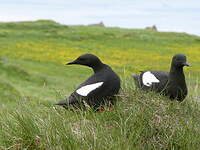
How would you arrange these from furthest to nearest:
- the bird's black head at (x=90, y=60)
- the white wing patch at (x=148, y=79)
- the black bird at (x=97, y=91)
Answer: the white wing patch at (x=148, y=79)
the bird's black head at (x=90, y=60)
the black bird at (x=97, y=91)

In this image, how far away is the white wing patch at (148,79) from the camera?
6368 millimetres

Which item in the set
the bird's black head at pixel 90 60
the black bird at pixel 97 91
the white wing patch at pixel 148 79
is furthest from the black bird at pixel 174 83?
the bird's black head at pixel 90 60

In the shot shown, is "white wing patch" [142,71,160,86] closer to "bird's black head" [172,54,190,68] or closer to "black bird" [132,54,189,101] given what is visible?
"black bird" [132,54,189,101]

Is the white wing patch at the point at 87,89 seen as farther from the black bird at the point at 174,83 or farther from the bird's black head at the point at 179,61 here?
the bird's black head at the point at 179,61

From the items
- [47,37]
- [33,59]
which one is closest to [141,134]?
[33,59]

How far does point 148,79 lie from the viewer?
21.4ft

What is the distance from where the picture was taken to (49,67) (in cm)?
2791

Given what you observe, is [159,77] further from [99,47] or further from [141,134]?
[99,47]

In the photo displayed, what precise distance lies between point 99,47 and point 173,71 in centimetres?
3438

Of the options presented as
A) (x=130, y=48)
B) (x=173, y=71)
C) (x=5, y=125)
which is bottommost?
(x=130, y=48)

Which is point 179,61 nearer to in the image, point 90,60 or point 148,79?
point 148,79

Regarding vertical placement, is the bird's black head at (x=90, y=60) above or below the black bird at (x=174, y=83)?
above

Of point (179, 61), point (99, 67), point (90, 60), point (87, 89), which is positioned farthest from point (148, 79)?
point (87, 89)

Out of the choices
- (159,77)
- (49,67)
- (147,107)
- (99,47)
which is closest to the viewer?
(147,107)
